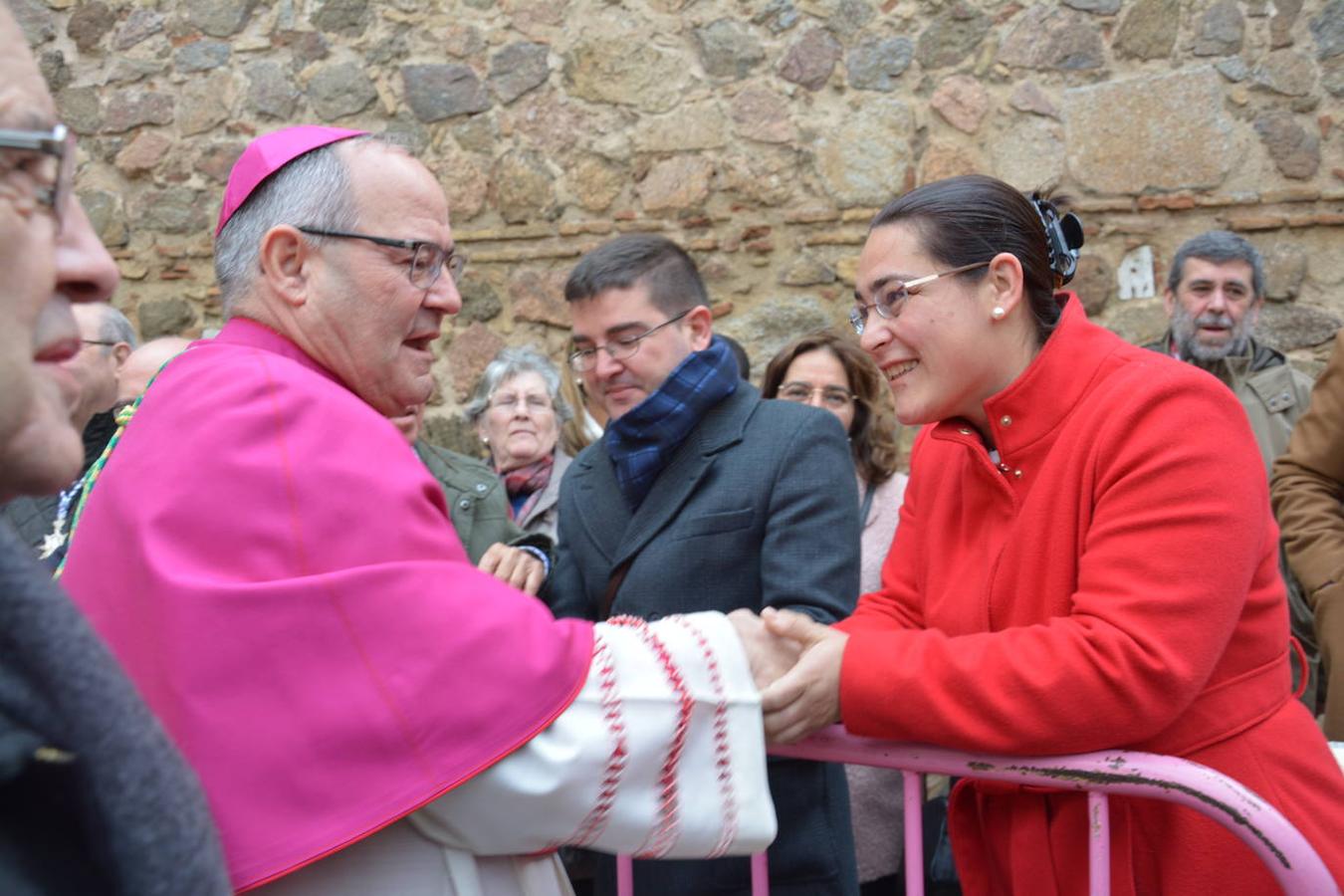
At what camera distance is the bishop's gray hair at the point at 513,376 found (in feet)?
16.1

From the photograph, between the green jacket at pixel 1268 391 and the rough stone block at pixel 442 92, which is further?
the rough stone block at pixel 442 92

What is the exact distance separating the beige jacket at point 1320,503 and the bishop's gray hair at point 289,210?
2.70 metres

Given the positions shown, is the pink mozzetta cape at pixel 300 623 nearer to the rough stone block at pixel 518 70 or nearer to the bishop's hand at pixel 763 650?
the bishop's hand at pixel 763 650

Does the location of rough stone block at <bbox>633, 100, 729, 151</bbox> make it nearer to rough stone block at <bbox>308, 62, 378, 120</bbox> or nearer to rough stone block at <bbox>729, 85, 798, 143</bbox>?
rough stone block at <bbox>729, 85, 798, 143</bbox>

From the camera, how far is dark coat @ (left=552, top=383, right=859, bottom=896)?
2576 millimetres

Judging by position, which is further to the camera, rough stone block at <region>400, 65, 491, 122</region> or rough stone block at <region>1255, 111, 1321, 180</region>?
rough stone block at <region>400, 65, 491, 122</region>

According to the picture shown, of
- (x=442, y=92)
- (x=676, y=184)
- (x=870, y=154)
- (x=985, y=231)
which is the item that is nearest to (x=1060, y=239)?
(x=985, y=231)

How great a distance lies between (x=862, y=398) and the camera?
4273 millimetres

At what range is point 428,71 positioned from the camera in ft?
21.6

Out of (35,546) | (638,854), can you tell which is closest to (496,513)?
(35,546)

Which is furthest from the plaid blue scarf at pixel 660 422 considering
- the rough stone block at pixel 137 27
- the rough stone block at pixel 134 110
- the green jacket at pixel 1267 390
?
the rough stone block at pixel 137 27

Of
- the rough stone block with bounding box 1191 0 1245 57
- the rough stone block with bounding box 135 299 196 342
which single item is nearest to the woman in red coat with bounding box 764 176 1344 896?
the rough stone block with bounding box 1191 0 1245 57

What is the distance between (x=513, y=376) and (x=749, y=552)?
7.69 ft

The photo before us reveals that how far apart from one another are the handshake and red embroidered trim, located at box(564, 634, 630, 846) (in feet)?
0.90
